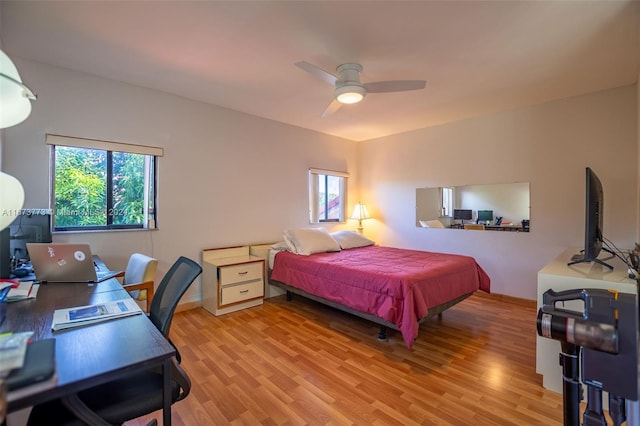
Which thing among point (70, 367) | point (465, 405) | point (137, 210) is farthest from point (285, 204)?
point (70, 367)

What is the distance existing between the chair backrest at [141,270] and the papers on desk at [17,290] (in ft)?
2.33

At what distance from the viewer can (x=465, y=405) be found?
5.85 feet

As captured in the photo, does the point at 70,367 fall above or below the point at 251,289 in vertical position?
above

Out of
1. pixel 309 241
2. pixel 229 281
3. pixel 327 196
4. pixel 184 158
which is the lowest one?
pixel 229 281

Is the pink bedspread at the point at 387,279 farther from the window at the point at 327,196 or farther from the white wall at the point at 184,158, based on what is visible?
the window at the point at 327,196

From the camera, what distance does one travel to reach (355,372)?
215 centimetres

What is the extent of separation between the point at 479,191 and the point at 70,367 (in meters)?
4.39

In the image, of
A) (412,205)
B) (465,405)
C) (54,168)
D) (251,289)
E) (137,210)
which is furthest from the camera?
(412,205)

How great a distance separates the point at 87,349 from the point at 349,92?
2.35 meters

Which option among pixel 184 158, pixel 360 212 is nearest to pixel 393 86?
pixel 184 158

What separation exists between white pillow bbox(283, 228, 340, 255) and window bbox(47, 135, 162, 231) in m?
1.62

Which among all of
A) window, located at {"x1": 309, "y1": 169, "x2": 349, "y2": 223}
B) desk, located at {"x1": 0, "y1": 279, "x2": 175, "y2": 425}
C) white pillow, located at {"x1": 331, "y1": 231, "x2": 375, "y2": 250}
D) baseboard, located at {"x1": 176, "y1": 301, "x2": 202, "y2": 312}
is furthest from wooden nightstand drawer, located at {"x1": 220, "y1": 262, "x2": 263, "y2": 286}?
desk, located at {"x1": 0, "y1": 279, "x2": 175, "y2": 425}

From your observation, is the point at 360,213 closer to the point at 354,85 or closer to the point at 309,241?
the point at 309,241

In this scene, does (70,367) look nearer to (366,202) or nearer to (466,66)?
(466,66)
